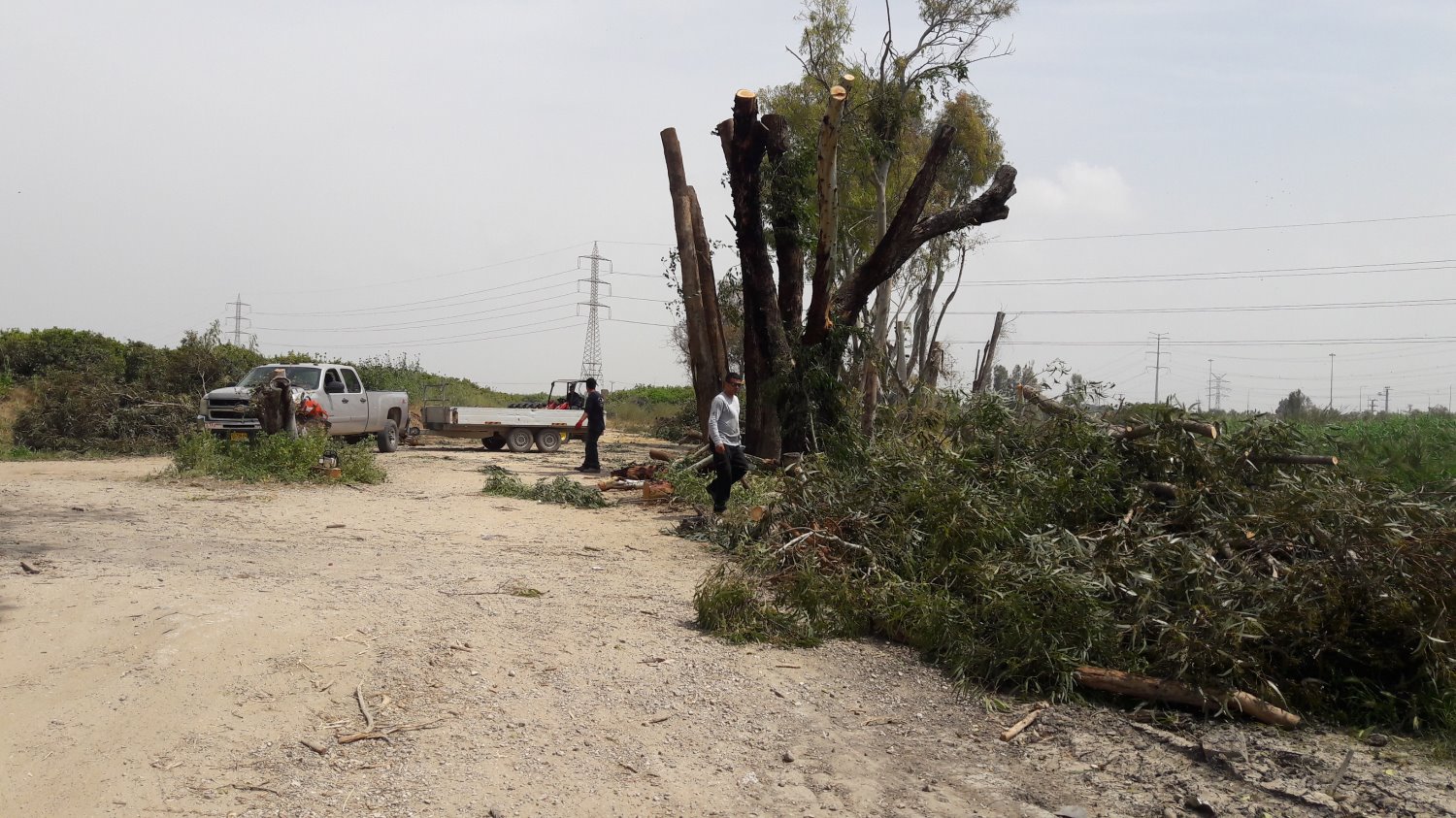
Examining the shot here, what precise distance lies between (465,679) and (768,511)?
401 centimetres

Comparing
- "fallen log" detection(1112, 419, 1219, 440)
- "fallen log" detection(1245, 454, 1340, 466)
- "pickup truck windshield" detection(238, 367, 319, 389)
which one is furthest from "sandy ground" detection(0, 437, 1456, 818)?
"pickup truck windshield" detection(238, 367, 319, 389)

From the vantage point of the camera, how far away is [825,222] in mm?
13172

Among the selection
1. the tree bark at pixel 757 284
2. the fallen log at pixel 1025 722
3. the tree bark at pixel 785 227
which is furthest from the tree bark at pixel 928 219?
the fallen log at pixel 1025 722

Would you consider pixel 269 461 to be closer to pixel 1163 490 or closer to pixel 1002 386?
pixel 1002 386

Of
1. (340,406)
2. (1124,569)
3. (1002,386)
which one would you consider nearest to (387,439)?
(340,406)

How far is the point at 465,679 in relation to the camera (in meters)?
5.21

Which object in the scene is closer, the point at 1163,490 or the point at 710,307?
the point at 1163,490

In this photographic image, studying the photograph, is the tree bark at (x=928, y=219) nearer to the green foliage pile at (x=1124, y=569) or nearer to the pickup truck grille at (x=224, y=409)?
the green foliage pile at (x=1124, y=569)

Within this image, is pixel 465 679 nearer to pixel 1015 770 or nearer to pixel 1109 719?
pixel 1015 770

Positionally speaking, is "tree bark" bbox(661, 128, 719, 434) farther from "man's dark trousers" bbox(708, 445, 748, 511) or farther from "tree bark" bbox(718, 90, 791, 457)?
"man's dark trousers" bbox(708, 445, 748, 511)

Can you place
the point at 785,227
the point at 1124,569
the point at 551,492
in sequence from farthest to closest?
the point at 785,227
the point at 551,492
the point at 1124,569

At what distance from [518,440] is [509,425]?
398 millimetres

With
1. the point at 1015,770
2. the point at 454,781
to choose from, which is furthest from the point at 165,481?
the point at 1015,770

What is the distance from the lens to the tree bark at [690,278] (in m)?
16.5
